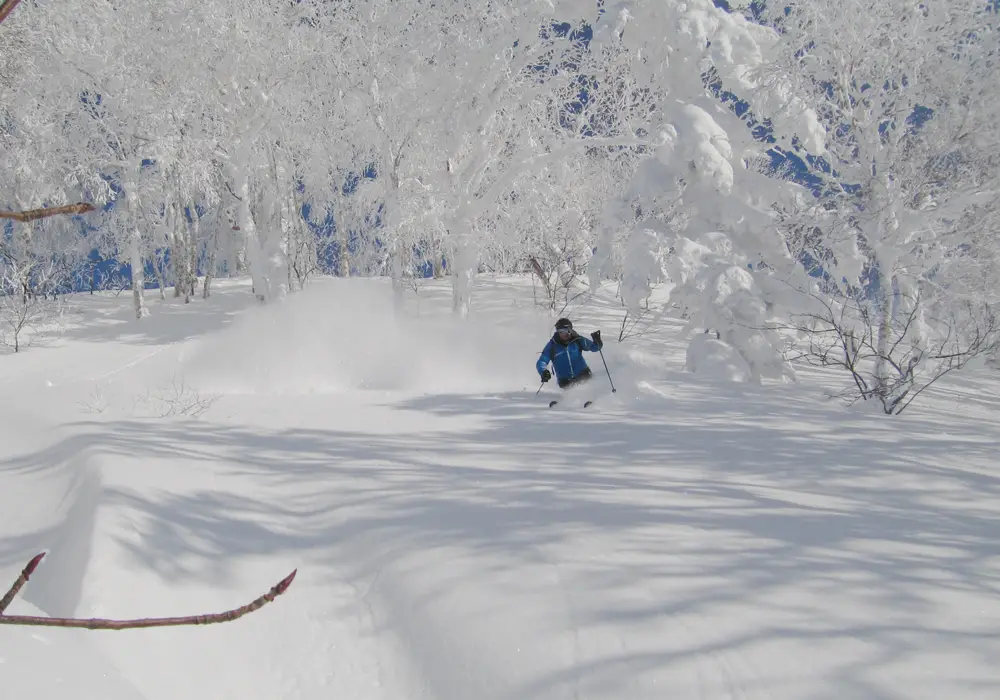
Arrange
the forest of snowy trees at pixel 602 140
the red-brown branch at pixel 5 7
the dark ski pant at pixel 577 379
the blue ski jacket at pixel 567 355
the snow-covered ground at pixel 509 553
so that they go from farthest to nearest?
the forest of snowy trees at pixel 602 140
the blue ski jacket at pixel 567 355
the dark ski pant at pixel 577 379
the snow-covered ground at pixel 509 553
the red-brown branch at pixel 5 7

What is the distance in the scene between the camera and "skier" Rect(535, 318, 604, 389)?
8695mm

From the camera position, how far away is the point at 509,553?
336cm

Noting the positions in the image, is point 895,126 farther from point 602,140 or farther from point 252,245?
point 252,245

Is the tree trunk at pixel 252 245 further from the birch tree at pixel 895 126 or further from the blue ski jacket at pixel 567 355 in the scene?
the birch tree at pixel 895 126

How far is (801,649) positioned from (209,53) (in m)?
22.6

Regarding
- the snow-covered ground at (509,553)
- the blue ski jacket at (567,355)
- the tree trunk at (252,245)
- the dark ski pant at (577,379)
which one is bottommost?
the snow-covered ground at (509,553)

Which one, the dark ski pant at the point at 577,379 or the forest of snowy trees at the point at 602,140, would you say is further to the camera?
the forest of snowy trees at the point at 602,140

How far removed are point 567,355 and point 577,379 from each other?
37 centimetres

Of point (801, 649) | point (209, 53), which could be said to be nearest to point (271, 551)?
point (801, 649)

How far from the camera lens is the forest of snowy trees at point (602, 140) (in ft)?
39.7

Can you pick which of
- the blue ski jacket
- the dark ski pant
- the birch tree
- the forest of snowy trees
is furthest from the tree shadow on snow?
the birch tree

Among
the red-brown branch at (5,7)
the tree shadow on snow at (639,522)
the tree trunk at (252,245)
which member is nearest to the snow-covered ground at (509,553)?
the tree shadow on snow at (639,522)

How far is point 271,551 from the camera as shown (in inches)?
149

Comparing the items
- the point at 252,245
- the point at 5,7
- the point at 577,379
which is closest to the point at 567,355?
the point at 577,379
